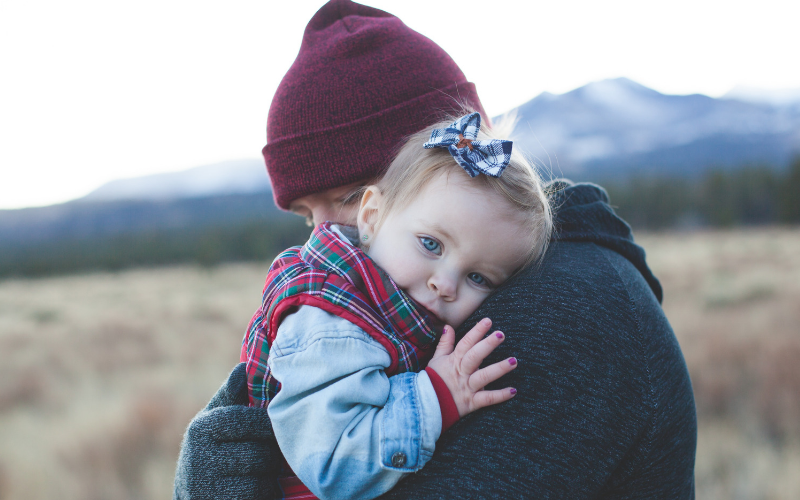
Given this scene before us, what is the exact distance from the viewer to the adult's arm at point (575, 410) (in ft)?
3.37

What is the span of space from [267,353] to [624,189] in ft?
164

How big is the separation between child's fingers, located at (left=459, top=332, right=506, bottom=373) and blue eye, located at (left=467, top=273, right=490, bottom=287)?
38 centimetres

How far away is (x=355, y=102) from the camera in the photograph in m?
1.84

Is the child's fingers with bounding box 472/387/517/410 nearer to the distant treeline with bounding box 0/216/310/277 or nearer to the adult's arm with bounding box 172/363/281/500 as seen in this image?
the adult's arm with bounding box 172/363/281/500

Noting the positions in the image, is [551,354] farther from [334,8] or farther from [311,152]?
[334,8]

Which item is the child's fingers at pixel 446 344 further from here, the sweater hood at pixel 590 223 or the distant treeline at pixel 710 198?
the distant treeline at pixel 710 198

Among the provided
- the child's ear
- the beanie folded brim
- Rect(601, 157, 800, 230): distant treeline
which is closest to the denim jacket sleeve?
the child's ear

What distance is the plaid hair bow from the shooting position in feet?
4.67

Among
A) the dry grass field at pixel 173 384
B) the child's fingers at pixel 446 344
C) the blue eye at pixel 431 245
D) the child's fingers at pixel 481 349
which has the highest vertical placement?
the blue eye at pixel 431 245

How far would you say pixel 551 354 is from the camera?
3.64ft

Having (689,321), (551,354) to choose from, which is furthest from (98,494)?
(689,321)

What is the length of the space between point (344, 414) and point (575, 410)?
1.67 ft

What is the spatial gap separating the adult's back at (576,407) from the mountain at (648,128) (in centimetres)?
11451

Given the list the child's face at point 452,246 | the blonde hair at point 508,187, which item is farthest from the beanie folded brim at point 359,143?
the child's face at point 452,246
